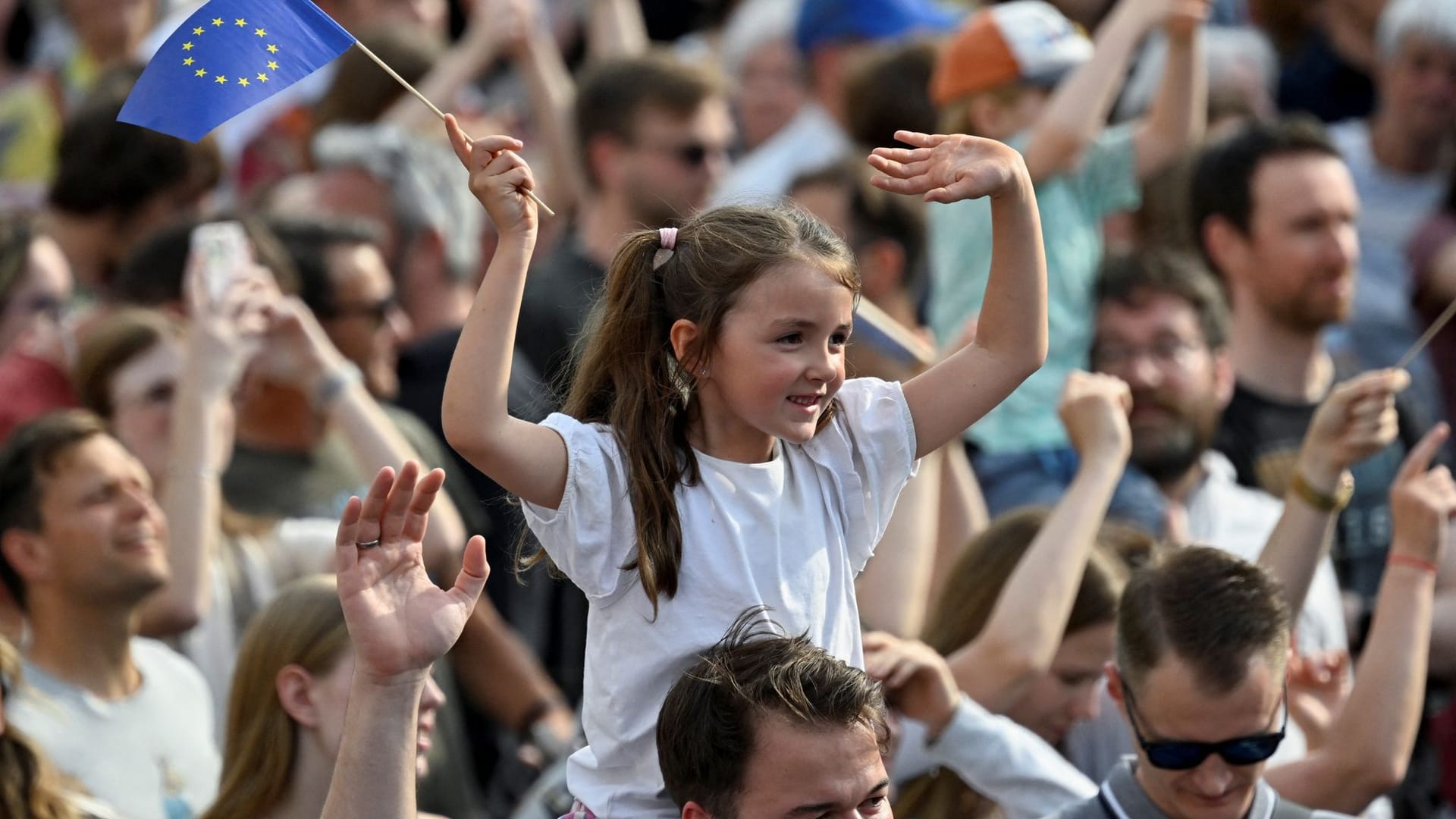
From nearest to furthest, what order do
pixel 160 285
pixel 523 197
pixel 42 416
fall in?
pixel 523 197, pixel 42 416, pixel 160 285

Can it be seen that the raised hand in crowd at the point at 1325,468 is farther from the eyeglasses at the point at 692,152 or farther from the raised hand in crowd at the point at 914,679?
the eyeglasses at the point at 692,152

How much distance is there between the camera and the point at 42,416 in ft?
16.2

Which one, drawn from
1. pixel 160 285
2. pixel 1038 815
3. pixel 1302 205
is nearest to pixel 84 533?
pixel 160 285

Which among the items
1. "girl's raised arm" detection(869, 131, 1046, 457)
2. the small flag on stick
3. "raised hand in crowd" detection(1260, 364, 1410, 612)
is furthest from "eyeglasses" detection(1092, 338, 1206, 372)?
the small flag on stick

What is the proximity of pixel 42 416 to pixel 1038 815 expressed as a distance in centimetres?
259

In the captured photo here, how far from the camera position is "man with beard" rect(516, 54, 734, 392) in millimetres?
6613

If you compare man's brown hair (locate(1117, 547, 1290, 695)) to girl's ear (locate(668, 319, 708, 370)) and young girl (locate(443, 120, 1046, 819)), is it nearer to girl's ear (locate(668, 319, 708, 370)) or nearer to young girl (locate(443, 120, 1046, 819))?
young girl (locate(443, 120, 1046, 819))

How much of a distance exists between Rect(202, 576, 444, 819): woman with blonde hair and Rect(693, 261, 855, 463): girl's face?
3.91 feet

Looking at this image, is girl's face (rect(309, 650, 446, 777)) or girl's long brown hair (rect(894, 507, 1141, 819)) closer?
girl's face (rect(309, 650, 446, 777))

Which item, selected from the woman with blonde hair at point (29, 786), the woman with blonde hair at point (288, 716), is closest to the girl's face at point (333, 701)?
the woman with blonde hair at point (288, 716)

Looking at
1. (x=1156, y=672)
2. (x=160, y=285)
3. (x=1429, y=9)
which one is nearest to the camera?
(x=1156, y=672)

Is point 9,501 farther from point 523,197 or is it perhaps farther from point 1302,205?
point 1302,205

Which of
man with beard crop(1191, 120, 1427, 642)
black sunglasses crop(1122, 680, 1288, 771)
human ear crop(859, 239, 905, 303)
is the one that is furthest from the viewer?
human ear crop(859, 239, 905, 303)

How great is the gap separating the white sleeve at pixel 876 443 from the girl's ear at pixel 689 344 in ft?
0.91
